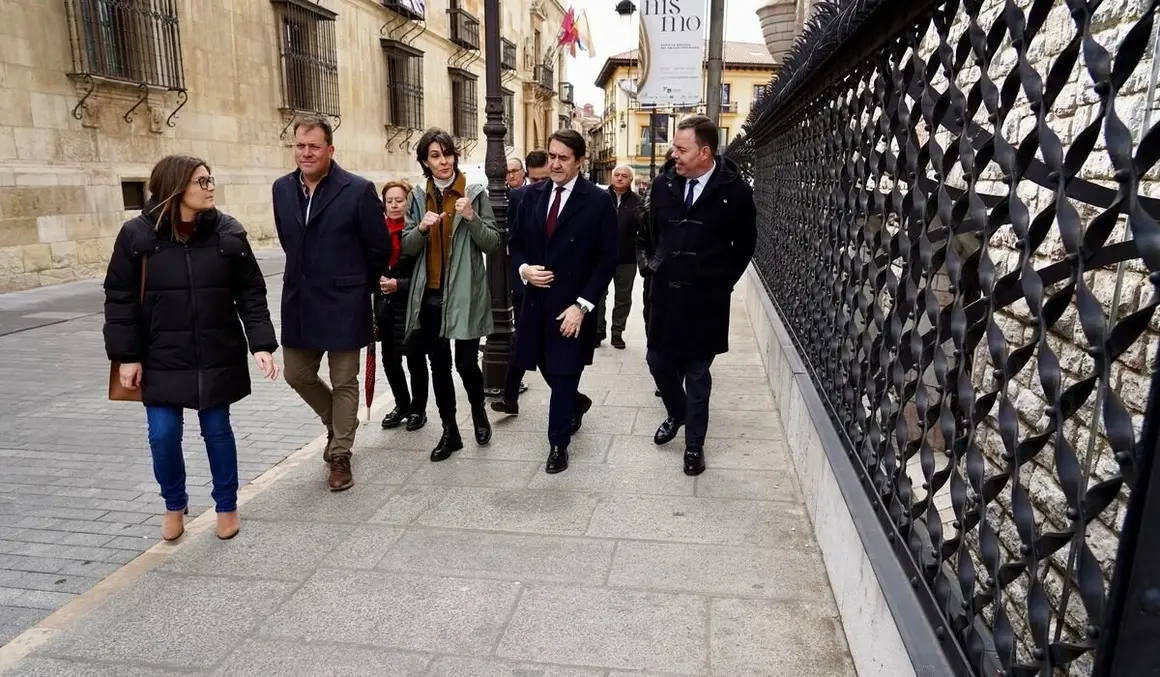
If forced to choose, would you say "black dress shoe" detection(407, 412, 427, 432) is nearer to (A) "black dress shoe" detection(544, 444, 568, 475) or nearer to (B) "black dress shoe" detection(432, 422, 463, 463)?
(B) "black dress shoe" detection(432, 422, 463, 463)

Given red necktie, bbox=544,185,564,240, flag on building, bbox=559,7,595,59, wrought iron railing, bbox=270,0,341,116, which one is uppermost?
flag on building, bbox=559,7,595,59

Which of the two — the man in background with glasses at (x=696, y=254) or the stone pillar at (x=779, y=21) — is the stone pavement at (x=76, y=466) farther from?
the stone pillar at (x=779, y=21)

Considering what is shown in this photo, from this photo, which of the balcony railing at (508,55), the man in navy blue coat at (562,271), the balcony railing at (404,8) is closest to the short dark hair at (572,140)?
the man in navy blue coat at (562,271)

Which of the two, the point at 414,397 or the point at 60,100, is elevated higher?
the point at 60,100

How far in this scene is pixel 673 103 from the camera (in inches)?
407

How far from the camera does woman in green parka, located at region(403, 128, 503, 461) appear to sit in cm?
454

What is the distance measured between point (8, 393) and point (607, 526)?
203 inches

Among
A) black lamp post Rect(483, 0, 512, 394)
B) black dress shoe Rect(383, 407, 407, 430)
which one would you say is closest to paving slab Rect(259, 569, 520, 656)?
black dress shoe Rect(383, 407, 407, 430)

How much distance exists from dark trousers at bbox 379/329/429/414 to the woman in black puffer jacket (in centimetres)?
132

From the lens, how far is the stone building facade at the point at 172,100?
1110cm

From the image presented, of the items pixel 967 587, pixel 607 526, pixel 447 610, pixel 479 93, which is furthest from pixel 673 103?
pixel 479 93

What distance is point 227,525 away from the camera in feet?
12.2

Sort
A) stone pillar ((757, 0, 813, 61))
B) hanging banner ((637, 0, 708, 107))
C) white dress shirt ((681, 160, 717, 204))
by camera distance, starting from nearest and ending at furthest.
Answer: white dress shirt ((681, 160, 717, 204)), stone pillar ((757, 0, 813, 61)), hanging banner ((637, 0, 708, 107))

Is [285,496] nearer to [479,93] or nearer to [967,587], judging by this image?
[967,587]
